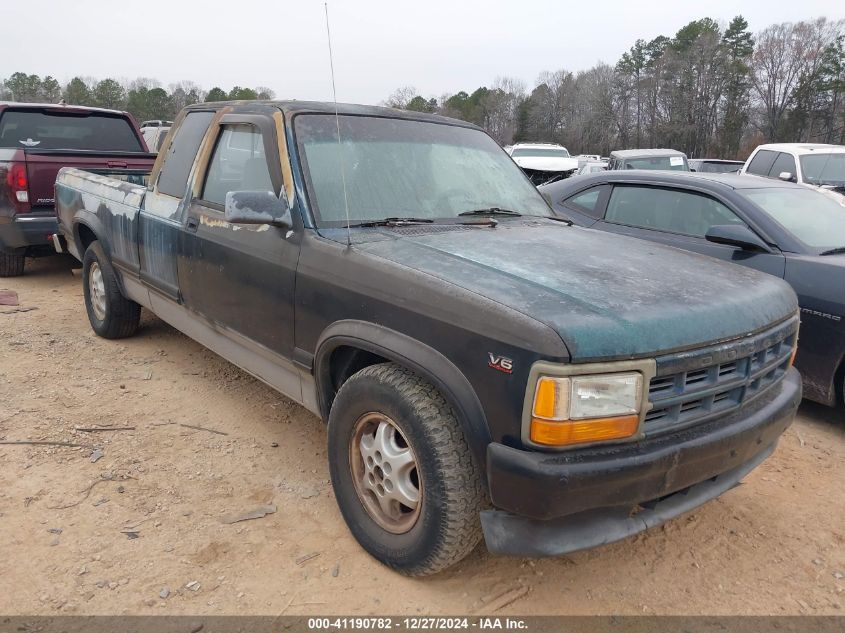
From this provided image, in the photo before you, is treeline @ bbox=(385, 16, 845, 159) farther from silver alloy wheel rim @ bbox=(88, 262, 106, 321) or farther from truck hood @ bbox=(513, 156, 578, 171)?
silver alloy wheel rim @ bbox=(88, 262, 106, 321)

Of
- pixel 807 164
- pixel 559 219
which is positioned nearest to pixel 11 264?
pixel 559 219

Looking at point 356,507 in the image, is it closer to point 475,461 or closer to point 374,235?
point 475,461

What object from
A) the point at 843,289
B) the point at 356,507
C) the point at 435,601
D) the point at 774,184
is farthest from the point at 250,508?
the point at 774,184

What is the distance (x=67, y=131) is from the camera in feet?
25.4

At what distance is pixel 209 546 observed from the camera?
9.04 ft

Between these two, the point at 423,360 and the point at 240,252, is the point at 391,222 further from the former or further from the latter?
the point at 423,360

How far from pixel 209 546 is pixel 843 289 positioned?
389 cm

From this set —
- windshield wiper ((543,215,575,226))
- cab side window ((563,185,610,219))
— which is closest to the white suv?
cab side window ((563,185,610,219))

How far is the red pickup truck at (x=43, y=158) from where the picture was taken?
21.4 ft

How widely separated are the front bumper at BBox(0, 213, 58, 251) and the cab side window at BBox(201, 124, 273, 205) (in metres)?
3.89

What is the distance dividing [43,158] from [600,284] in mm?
6366

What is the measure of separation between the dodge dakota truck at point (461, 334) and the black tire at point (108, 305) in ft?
4.68

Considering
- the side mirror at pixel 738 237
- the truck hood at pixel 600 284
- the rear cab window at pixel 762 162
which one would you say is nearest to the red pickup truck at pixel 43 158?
the truck hood at pixel 600 284

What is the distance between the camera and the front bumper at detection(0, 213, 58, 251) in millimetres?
6598
